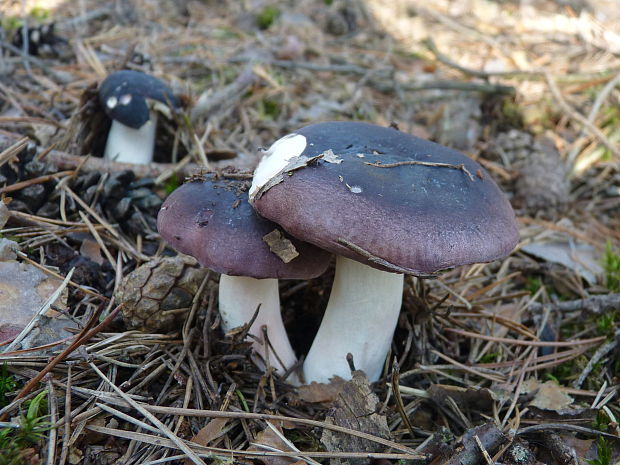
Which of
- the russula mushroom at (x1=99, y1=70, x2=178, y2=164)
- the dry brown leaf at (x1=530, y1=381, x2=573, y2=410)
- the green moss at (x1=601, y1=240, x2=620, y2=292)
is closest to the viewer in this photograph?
the dry brown leaf at (x1=530, y1=381, x2=573, y2=410)

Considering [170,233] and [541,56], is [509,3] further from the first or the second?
[170,233]

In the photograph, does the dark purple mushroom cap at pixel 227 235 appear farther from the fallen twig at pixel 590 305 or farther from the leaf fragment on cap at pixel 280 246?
the fallen twig at pixel 590 305

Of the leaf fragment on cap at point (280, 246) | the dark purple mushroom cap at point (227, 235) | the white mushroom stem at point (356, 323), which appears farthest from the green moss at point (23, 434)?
the white mushroom stem at point (356, 323)

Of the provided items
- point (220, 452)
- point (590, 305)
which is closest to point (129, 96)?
point (220, 452)

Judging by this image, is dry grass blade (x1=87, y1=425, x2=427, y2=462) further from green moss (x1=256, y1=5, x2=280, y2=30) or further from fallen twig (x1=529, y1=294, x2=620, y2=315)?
green moss (x1=256, y1=5, x2=280, y2=30)

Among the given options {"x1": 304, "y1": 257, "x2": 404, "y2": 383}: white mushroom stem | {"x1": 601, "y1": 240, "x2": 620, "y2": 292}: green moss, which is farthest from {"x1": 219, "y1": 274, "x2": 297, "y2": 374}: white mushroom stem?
{"x1": 601, "y1": 240, "x2": 620, "y2": 292}: green moss

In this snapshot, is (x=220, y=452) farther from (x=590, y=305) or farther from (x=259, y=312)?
(x=590, y=305)
